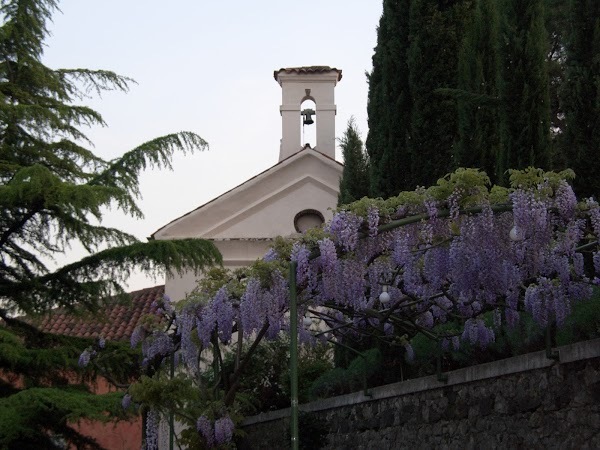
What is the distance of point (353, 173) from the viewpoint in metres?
17.7

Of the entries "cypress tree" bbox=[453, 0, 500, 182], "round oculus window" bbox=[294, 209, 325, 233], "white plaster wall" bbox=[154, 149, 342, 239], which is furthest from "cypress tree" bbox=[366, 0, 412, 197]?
"round oculus window" bbox=[294, 209, 325, 233]

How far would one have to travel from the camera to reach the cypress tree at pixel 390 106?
44.9ft

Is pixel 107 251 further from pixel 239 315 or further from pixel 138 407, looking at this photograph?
pixel 239 315

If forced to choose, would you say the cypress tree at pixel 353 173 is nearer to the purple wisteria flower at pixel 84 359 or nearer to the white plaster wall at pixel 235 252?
the white plaster wall at pixel 235 252

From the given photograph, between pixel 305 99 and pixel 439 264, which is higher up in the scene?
pixel 305 99

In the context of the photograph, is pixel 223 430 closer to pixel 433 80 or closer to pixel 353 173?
pixel 433 80

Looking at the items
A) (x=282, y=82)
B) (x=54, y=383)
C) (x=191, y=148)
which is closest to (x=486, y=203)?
(x=191, y=148)

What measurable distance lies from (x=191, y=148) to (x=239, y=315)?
4073 mm

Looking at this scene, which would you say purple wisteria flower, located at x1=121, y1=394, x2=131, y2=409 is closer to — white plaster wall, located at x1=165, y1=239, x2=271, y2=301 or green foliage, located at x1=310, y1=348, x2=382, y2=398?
green foliage, located at x1=310, y1=348, x2=382, y2=398

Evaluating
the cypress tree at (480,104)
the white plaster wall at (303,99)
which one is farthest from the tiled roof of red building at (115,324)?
the cypress tree at (480,104)

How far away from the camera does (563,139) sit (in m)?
9.95

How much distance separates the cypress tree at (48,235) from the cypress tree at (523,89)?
13.4ft

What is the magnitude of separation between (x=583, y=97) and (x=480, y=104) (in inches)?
90.1

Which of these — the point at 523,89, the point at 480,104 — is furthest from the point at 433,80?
the point at 523,89
